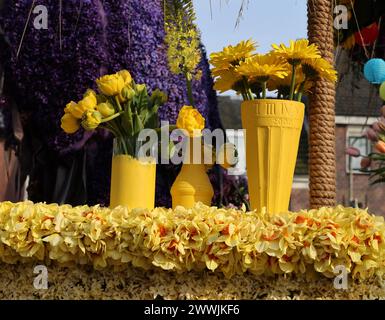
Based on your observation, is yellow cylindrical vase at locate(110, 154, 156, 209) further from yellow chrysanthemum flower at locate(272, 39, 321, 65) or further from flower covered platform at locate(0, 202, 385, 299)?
yellow chrysanthemum flower at locate(272, 39, 321, 65)

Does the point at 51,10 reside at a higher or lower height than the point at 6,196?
higher

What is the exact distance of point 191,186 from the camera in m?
2.27

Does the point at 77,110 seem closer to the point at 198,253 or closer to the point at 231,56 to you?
the point at 231,56

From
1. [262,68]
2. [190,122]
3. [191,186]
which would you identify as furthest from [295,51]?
[191,186]

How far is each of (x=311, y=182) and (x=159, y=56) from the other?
1734mm

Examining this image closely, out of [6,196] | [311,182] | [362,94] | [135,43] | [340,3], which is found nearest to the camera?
[311,182]

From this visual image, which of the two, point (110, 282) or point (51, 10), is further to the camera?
point (51, 10)

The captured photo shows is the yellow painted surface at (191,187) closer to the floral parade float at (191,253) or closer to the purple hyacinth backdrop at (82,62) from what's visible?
the floral parade float at (191,253)

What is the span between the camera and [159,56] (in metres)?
3.97

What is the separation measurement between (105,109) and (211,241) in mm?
653

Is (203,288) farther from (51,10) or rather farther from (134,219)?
(51,10)

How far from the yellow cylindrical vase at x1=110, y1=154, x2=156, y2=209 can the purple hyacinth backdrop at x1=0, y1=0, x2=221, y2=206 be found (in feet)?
5.62

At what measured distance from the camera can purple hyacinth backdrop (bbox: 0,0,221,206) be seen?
3844mm
